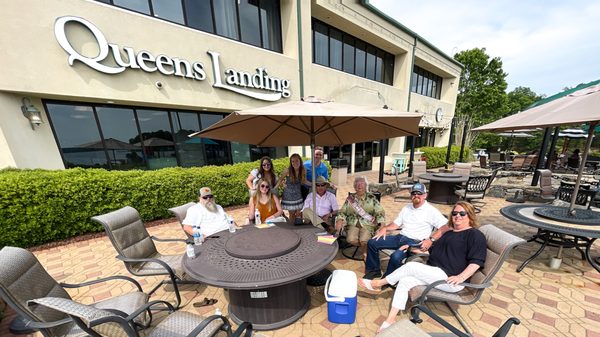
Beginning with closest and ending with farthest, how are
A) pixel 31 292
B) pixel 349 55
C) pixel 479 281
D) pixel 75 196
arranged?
pixel 31 292
pixel 479 281
pixel 75 196
pixel 349 55

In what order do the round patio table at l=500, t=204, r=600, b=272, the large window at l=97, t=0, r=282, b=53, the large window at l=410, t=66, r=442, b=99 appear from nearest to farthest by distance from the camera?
the round patio table at l=500, t=204, r=600, b=272, the large window at l=97, t=0, r=282, b=53, the large window at l=410, t=66, r=442, b=99

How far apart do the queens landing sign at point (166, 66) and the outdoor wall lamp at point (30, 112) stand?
1.32m

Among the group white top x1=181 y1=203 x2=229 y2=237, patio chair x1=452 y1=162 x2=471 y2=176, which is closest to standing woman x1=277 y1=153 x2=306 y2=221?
white top x1=181 y1=203 x2=229 y2=237

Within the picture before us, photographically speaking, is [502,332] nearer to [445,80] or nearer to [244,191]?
[244,191]

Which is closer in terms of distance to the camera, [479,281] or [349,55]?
[479,281]

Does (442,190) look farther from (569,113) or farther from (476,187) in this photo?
(569,113)

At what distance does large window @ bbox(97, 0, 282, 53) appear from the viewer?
600cm

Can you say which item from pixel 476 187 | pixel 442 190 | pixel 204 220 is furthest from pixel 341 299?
pixel 442 190

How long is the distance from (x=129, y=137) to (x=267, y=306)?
22.4 ft

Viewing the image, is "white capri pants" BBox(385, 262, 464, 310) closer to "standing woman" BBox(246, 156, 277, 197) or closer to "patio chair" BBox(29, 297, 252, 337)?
"patio chair" BBox(29, 297, 252, 337)

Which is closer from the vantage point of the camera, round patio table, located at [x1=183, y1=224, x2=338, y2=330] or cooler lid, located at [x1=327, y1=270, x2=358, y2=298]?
round patio table, located at [x1=183, y1=224, x2=338, y2=330]

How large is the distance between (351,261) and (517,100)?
52.7 metres

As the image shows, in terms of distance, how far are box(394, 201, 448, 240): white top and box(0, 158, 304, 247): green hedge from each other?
5226 mm

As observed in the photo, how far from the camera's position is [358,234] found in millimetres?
3434
